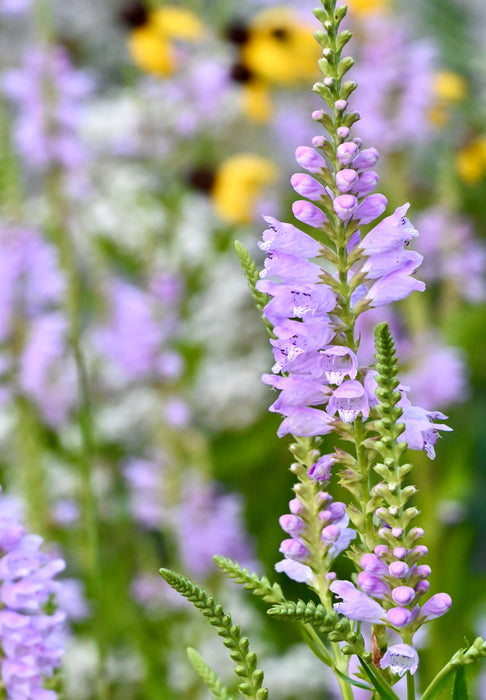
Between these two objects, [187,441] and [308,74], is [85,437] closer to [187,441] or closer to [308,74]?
[187,441]

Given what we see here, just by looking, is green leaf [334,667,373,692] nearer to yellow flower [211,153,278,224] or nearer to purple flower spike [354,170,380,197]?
purple flower spike [354,170,380,197]

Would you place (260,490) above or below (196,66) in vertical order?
below

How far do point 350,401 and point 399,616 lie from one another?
0.30 ft

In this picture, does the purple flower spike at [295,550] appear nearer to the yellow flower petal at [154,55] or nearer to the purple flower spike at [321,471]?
the purple flower spike at [321,471]

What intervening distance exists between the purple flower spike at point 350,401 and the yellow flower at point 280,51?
1951 millimetres

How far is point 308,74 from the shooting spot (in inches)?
96.7

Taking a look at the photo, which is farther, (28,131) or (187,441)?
(28,131)

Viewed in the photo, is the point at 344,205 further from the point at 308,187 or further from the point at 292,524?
the point at 292,524

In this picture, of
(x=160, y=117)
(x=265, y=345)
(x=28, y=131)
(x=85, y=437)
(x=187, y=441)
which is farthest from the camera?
(x=265, y=345)

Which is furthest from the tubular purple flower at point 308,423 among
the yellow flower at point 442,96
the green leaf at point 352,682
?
the yellow flower at point 442,96

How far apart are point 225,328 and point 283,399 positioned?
5.47 ft

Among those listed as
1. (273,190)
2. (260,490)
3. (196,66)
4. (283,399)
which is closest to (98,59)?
(273,190)

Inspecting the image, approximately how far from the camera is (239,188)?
2.19 meters

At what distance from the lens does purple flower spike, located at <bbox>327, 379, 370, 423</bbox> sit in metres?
0.42
